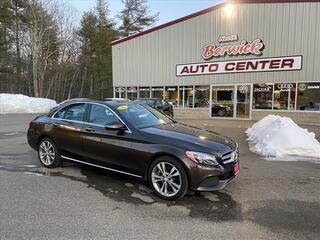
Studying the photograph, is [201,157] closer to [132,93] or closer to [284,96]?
[284,96]

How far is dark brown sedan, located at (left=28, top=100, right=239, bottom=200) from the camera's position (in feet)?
15.4

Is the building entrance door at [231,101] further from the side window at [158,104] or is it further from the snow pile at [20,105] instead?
the snow pile at [20,105]

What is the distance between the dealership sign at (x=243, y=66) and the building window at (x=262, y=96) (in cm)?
107

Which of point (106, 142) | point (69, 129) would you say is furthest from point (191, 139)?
point (69, 129)

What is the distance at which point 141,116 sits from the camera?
586cm

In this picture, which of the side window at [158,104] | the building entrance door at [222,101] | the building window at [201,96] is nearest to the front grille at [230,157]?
the side window at [158,104]

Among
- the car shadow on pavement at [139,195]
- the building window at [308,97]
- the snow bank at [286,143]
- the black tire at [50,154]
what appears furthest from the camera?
the building window at [308,97]

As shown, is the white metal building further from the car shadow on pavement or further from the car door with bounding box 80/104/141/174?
the car door with bounding box 80/104/141/174

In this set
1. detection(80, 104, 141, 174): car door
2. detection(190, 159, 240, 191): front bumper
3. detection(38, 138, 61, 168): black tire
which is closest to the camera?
detection(190, 159, 240, 191): front bumper

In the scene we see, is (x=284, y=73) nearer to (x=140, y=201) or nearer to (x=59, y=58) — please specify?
(x=140, y=201)

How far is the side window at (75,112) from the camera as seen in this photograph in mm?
6180

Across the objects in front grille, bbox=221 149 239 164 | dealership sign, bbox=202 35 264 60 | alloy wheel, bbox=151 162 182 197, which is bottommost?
alloy wheel, bbox=151 162 182 197

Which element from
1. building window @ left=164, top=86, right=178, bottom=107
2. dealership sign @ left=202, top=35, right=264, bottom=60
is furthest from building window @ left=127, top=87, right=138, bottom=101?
dealership sign @ left=202, top=35, right=264, bottom=60

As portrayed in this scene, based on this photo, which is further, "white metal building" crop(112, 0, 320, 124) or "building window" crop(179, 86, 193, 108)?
"building window" crop(179, 86, 193, 108)
